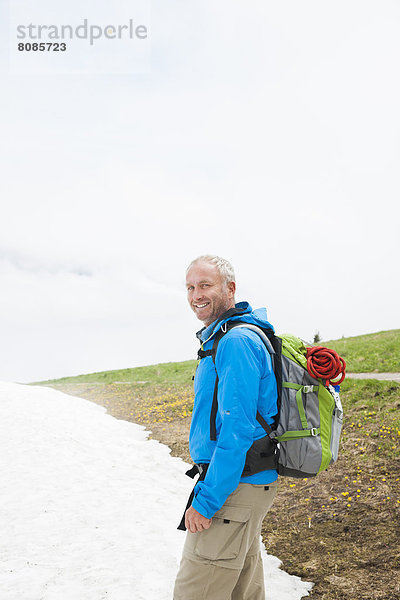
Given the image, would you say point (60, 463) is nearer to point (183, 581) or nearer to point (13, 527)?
point (13, 527)

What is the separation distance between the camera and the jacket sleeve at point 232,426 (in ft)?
9.57

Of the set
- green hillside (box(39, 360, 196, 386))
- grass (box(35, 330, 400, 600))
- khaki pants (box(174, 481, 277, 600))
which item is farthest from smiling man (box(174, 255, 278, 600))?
green hillside (box(39, 360, 196, 386))

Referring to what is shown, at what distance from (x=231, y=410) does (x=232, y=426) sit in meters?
0.11

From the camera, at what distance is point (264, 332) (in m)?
3.54

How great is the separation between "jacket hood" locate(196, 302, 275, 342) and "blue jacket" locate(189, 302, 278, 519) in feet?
0.23

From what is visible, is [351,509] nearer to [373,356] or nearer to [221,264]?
[221,264]

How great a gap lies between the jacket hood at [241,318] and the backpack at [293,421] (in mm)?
47

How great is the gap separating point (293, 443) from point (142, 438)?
11.3 meters

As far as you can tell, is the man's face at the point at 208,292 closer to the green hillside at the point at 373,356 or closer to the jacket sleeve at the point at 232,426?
the jacket sleeve at the point at 232,426

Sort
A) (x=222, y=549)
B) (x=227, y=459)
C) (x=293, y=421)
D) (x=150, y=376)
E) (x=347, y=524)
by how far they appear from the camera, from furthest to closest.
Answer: (x=150, y=376) → (x=347, y=524) → (x=293, y=421) → (x=222, y=549) → (x=227, y=459)

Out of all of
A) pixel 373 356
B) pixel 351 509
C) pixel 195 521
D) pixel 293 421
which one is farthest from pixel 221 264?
pixel 373 356

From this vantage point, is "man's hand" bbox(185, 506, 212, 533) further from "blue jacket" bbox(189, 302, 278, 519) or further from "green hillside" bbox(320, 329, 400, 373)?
"green hillside" bbox(320, 329, 400, 373)

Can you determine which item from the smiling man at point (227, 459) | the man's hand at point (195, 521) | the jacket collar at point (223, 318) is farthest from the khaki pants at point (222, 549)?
the jacket collar at point (223, 318)

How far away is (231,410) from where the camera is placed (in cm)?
294
